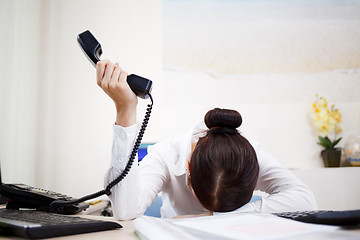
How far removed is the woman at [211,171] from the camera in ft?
2.82

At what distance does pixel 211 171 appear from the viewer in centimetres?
95

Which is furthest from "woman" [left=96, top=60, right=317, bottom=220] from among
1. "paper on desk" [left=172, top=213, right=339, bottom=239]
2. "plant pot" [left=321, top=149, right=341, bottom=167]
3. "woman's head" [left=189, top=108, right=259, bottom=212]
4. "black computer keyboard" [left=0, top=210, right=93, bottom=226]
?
"plant pot" [left=321, top=149, right=341, bottom=167]

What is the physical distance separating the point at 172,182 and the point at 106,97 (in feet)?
5.19

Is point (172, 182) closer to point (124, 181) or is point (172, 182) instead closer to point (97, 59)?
point (124, 181)

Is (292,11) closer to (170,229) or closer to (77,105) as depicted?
(77,105)

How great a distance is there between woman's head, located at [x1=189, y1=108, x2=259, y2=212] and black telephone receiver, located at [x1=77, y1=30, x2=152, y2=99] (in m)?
0.30

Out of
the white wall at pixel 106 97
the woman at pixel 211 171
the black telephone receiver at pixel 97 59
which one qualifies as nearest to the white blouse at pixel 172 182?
the woman at pixel 211 171

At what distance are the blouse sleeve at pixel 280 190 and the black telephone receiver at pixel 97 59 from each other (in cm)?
54

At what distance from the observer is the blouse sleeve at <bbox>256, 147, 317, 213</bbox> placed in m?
1.05

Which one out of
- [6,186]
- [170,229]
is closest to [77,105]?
[6,186]

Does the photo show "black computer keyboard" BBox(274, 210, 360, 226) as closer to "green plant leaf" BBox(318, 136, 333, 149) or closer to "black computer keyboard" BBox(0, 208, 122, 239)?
"black computer keyboard" BBox(0, 208, 122, 239)

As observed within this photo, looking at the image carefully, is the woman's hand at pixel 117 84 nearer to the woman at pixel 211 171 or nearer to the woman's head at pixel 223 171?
the woman at pixel 211 171

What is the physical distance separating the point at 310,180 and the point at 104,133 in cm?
170

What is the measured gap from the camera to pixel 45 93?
9.20 feet
